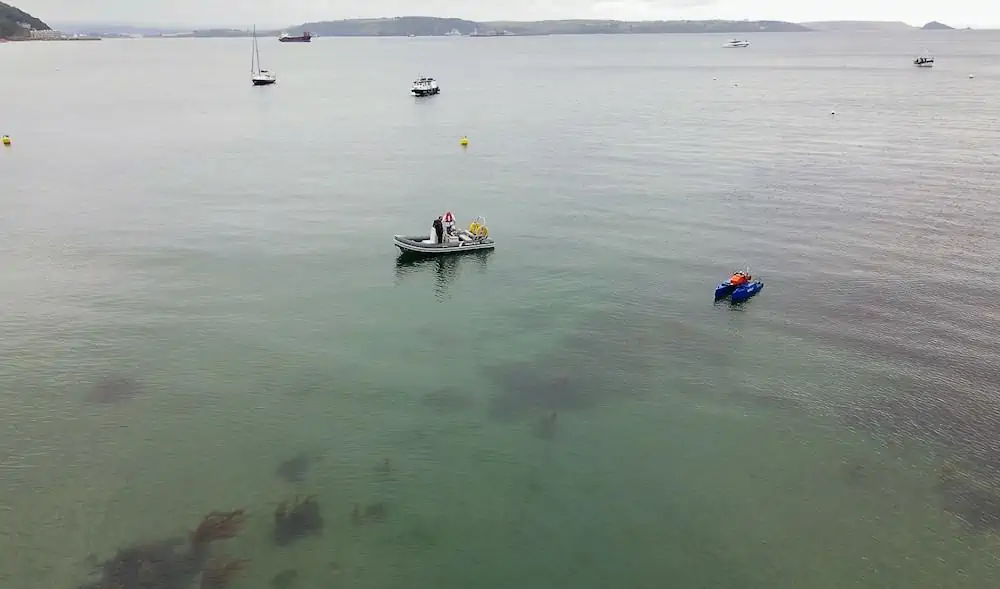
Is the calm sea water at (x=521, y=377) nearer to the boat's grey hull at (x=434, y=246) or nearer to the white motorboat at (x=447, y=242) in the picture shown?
the boat's grey hull at (x=434, y=246)

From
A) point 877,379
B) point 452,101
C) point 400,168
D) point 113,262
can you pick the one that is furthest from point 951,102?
point 113,262

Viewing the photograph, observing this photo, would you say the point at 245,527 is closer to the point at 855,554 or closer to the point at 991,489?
the point at 855,554

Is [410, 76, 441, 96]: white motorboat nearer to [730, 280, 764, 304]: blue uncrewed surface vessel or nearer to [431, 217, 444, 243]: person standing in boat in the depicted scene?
[431, 217, 444, 243]: person standing in boat

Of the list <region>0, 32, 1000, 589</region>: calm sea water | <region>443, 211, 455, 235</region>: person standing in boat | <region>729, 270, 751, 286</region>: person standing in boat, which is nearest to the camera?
<region>0, 32, 1000, 589</region>: calm sea water

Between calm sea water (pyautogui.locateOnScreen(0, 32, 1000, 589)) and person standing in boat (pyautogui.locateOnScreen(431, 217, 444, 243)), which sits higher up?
person standing in boat (pyautogui.locateOnScreen(431, 217, 444, 243))

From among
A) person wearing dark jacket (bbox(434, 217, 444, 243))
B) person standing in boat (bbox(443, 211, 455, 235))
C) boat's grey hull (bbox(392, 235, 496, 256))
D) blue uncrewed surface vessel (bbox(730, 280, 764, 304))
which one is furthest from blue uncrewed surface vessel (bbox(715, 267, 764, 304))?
Answer: person wearing dark jacket (bbox(434, 217, 444, 243))

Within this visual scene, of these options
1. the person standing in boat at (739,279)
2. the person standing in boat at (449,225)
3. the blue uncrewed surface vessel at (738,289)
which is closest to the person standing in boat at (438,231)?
the person standing in boat at (449,225)

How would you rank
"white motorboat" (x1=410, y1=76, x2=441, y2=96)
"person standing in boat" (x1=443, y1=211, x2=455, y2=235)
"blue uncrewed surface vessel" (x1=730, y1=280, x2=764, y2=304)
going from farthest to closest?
1. "white motorboat" (x1=410, y1=76, x2=441, y2=96)
2. "person standing in boat" (x1=443, y1=211, x2=455, y2=235)
3. "blue uncrewed surface vessel" (x1=730, y1=280, x2=764, y2=304)

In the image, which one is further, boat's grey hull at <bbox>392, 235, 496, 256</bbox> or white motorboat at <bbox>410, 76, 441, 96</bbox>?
→ white motorboat at <bbox>410, 76, 441, 96</bbox>
